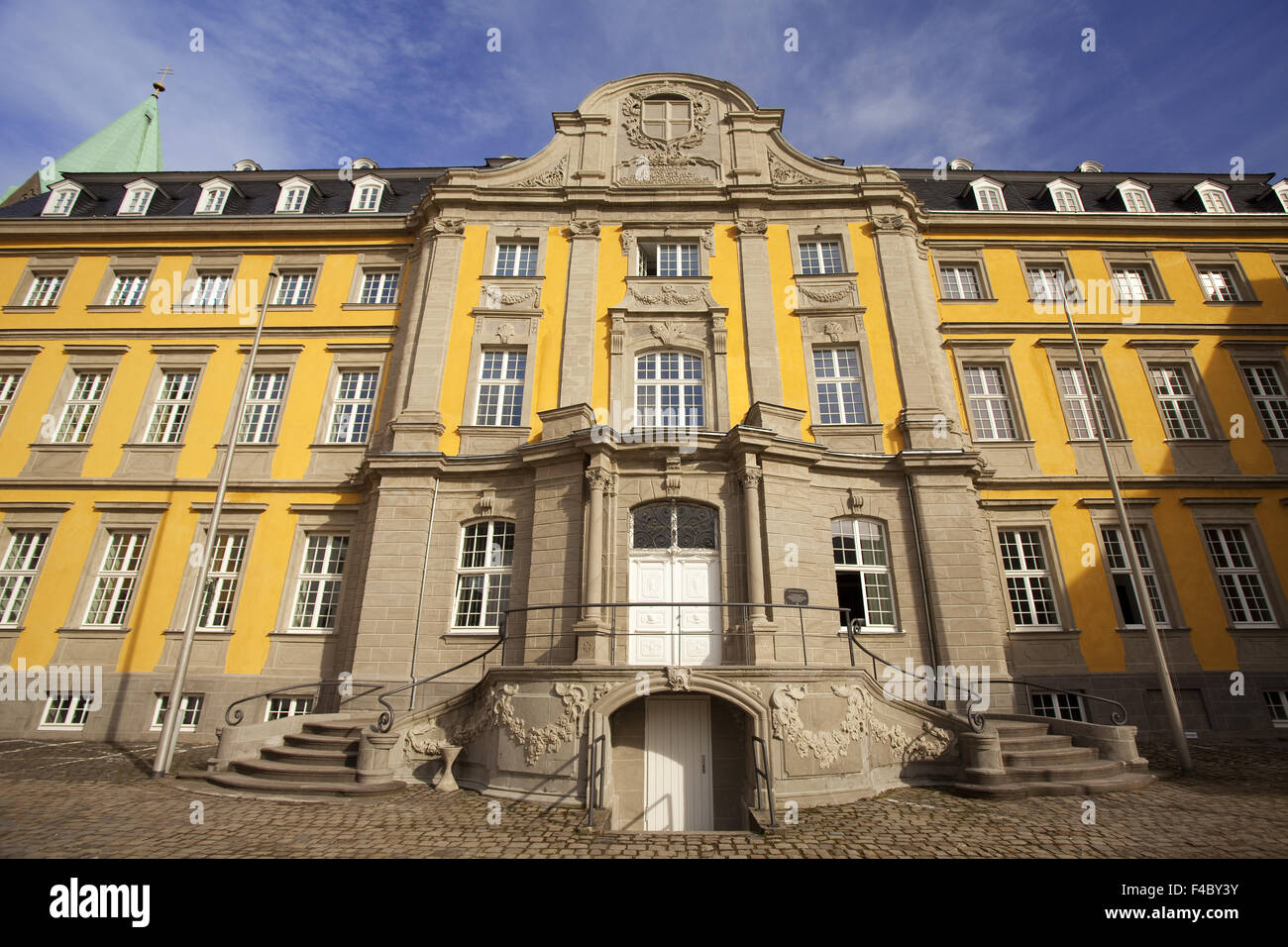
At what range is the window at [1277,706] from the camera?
13698mm

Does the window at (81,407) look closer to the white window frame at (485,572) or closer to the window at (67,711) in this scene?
the window at (67,711)

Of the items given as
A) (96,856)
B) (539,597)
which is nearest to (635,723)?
(539,597)

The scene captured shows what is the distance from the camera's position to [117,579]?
1541 cm

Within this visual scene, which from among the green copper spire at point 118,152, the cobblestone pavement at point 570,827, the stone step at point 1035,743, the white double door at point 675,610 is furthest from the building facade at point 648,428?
the green copper spire at point 118,152

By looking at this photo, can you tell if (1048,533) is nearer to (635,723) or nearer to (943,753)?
(943,753)

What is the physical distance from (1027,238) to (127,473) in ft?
89.9

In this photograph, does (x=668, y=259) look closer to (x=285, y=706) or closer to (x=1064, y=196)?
(x=1064, y=196)

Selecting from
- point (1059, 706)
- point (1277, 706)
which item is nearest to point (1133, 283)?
point (1277, 706)

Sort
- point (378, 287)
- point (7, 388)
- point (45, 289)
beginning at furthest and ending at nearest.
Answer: point (45, 289), point (378, 287), point (7, 388)

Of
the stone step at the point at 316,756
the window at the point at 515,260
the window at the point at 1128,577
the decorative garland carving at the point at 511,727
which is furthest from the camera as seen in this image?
the window at the point at 515,260

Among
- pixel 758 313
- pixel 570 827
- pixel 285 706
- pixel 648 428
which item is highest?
pixel 758 313

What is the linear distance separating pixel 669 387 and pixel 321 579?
399 inches

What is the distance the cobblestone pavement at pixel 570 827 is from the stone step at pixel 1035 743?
126cm

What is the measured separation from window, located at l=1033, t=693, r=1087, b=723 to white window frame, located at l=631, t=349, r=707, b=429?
10217 mm
